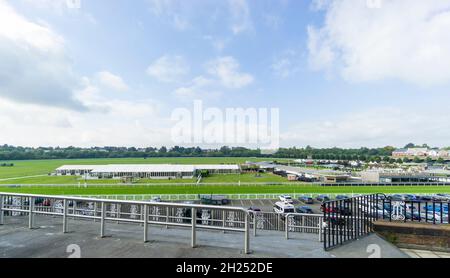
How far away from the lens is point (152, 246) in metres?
4.98

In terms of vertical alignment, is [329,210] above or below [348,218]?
above

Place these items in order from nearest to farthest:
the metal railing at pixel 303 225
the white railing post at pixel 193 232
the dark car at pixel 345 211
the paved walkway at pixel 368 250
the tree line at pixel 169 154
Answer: the paved walkway at pixel 368 250 < the white railing post at pixel 193 232 < the dark car at pixel 345 211 < the metal railing at pixel 303 225 < the tree line at pixel 169 154

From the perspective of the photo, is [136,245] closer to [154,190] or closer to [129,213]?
[129,213]

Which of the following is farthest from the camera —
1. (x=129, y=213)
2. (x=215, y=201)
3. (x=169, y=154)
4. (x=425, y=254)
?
(x=169, y=154)

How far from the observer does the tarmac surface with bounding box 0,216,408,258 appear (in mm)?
4527

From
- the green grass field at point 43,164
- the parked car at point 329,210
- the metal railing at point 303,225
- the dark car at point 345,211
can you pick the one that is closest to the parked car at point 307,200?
the metal railing at point 303,225

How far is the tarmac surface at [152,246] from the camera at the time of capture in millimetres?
4527

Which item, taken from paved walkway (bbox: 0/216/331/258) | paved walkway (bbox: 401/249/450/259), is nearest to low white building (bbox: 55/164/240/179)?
paved walkway (bbox: 0/216/331/258)

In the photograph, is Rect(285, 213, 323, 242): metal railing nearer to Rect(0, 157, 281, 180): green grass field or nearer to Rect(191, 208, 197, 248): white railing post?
Rect(191, 208, 197, 248): white railing post

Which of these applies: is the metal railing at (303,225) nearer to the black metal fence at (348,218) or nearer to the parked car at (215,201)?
the black metal fence at (348,218)

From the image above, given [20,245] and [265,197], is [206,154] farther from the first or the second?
[20,245]

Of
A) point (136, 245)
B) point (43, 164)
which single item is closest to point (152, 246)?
point (136, 245)

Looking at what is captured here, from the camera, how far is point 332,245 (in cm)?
490

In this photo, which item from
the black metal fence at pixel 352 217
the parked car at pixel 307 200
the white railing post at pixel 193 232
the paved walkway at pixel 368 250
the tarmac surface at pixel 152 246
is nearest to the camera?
the paved walkway at pixel 368 250
